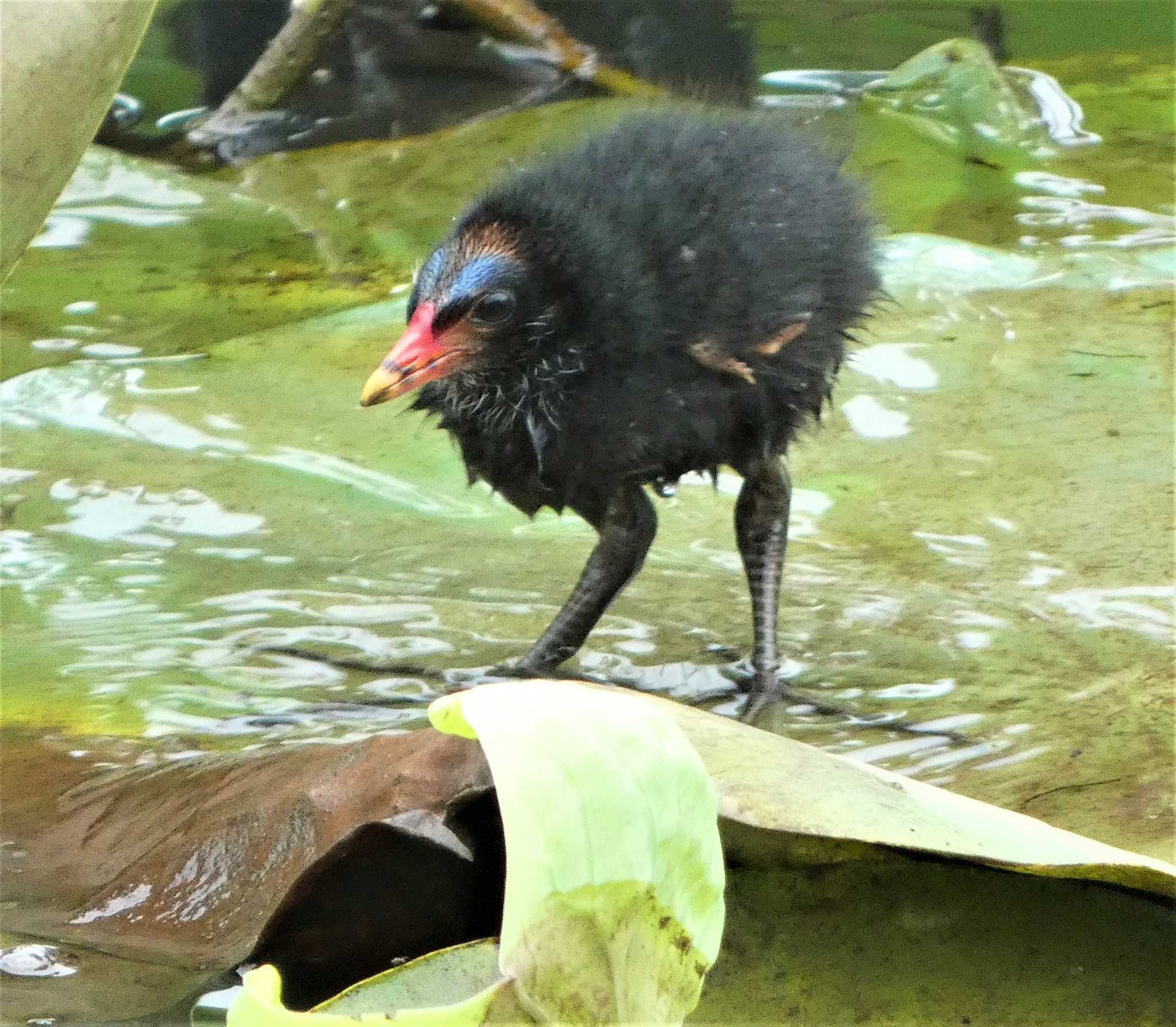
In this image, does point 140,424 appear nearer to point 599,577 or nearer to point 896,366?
point 599,577

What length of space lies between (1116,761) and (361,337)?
2193 millimetres

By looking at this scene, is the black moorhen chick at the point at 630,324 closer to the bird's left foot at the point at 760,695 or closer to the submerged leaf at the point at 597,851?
the bird's left foot at the point at 760,695

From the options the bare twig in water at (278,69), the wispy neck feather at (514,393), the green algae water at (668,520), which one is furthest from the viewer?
the bare twig in water at (278,69)

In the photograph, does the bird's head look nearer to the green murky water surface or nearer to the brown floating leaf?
the green murky water surface

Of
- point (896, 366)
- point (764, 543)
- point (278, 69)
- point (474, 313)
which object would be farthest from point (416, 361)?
point (278, 69)

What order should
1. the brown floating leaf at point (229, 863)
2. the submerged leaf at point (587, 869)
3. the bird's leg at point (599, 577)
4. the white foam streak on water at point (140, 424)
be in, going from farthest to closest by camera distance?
1. the white foam streak on water at point (140, 424)
2. the bird's leg at point (599, 577)
3. the brown floating leaf at point (229, 863)
4. the submerged leaf at point (587, 869)

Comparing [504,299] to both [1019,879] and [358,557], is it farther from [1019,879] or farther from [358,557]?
[1019,879]

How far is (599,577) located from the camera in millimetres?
2510

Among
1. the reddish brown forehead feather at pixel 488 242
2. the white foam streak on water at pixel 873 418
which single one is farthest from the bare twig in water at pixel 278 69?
the reddish brown forehead feather at pixel 488 242

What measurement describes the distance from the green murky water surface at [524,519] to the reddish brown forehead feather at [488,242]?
2.01 feet

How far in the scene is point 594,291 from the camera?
7.68 ft

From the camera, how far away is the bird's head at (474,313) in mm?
2365

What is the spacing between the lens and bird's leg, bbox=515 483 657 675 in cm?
250

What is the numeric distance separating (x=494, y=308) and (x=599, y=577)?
445 millimetres
